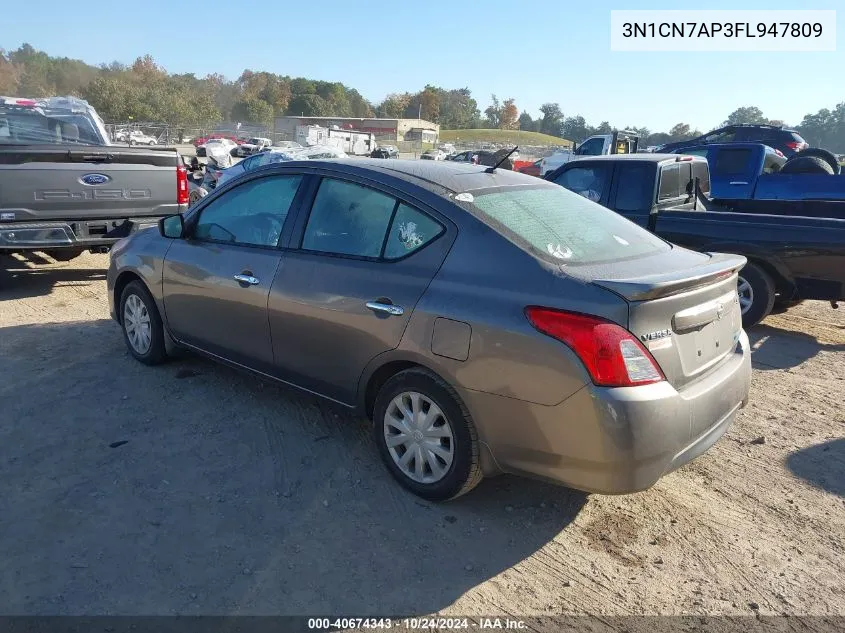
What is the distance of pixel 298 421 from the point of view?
13.7ft

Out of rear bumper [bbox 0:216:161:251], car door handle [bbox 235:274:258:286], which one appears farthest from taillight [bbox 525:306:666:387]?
rear bumper [bbox 0:216:161:251]

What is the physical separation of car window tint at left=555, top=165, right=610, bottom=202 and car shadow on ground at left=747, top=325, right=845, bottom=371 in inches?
85.5

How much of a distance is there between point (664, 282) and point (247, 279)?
2436 millimetres

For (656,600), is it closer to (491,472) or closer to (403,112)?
(491,472)

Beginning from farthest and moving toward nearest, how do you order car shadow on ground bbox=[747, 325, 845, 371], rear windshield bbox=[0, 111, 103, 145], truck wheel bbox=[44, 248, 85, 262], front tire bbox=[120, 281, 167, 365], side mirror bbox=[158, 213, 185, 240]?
1. rear windshield bbox=[0, 111, 103, 145]
2. truck wheel bbox=[44, 248, 85, 262]
3. car shadow on ground bbox=[747, 325, 845, 371]
4. front tire bbox=[120, 281, 167, 365]
5. side mirror bbox=[158, 213, 185, 240]

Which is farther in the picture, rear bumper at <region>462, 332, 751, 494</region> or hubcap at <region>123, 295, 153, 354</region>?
hubcap at <region>123, 295, 153, 354</region>

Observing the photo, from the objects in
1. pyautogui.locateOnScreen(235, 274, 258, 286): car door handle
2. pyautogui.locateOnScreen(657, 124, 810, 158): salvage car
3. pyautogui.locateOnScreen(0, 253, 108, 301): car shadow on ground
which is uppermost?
pyautogui.locateOnScreen(657, 124, 810, 158): salvage car

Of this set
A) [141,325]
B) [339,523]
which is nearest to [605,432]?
[339,523]

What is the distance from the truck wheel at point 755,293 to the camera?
6129 mm

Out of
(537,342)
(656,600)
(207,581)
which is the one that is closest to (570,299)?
(537,342)

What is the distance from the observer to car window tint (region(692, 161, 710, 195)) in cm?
768

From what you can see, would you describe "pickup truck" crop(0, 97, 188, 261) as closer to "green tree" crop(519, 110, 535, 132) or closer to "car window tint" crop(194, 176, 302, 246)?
"car window tint" crop(194, 176, 302, 246)

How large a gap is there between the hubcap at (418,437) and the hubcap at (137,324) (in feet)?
8.24

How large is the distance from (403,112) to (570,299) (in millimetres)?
133870
